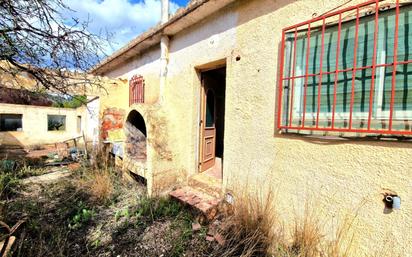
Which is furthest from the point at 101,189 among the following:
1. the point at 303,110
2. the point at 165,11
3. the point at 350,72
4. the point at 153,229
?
the point at 350,72

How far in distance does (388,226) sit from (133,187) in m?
5.40

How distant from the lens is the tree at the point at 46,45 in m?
2.41

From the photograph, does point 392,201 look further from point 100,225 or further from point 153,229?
point 100,225

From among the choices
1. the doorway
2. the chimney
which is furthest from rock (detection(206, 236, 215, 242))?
the chimney

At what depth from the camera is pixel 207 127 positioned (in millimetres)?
5312

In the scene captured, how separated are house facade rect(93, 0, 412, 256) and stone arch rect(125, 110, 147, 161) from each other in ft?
3.21

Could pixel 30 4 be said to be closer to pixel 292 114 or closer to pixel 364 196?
pixel 292 114

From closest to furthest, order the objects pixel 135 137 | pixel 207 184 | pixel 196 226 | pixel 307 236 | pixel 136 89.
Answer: pixel 307 236 → pixel 196 226 → pixel 207 184 → pixel 135 137 → pixel 136 89

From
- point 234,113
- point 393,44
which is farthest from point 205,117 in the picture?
point 393,44

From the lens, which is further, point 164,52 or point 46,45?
point 164,52

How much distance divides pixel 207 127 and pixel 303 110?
2924 mm

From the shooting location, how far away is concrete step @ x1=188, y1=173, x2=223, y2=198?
4176mm

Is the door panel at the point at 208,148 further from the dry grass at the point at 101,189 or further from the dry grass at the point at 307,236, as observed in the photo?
the dry grass at the point at 307,236

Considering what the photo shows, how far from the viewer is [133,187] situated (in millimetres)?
5371
